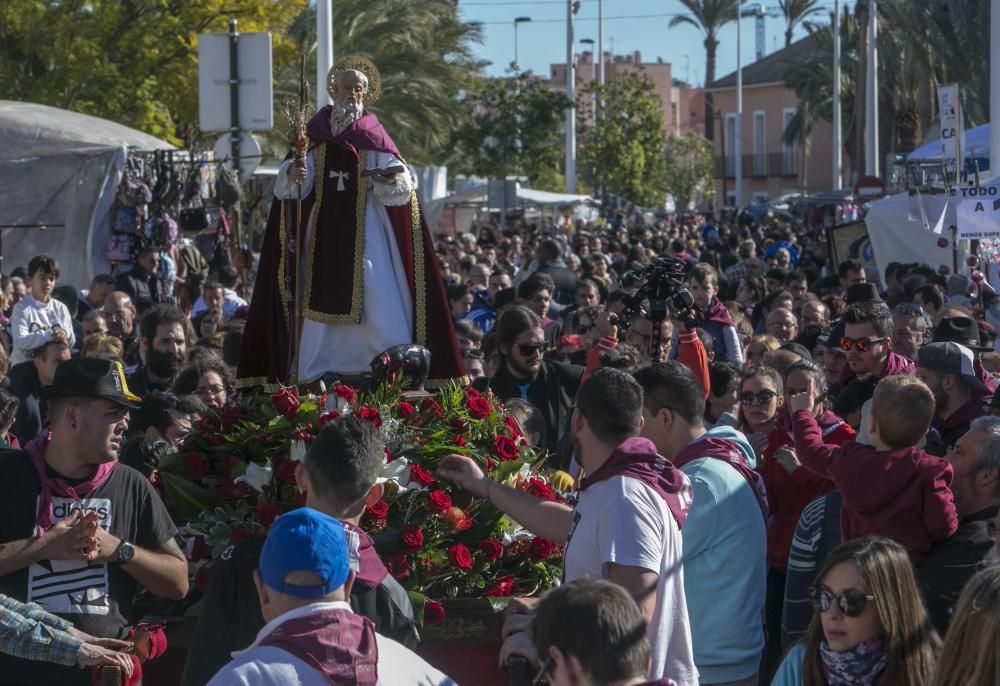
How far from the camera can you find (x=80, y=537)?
186 inches

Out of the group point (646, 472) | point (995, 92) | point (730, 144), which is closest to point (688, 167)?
point (730, 144)

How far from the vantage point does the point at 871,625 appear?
4363 millimetres

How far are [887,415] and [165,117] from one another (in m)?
26.4

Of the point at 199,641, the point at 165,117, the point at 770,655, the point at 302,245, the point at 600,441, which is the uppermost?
the point at 165,117

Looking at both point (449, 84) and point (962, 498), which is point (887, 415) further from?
point (449, 84)

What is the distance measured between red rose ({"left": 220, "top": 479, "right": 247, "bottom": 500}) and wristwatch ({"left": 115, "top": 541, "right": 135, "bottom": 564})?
59 centimetres

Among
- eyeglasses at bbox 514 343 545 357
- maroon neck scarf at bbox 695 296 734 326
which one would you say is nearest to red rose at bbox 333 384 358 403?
eyeglasses at bbox 514 343 545 357

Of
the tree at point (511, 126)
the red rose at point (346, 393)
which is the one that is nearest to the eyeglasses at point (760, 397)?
the red rose at point (346, 393)

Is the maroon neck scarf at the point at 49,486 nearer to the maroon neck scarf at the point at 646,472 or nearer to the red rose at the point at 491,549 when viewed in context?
the red rose at the point at 491,549

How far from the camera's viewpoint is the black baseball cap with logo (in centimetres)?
502

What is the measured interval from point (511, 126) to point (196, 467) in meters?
36.0

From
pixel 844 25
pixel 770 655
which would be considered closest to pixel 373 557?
pixel 770 655

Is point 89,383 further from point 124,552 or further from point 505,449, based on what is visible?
point 505,449

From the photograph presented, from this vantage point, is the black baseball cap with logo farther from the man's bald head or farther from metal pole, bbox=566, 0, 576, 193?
metal pole, bbox=566, 0, 576, 193
